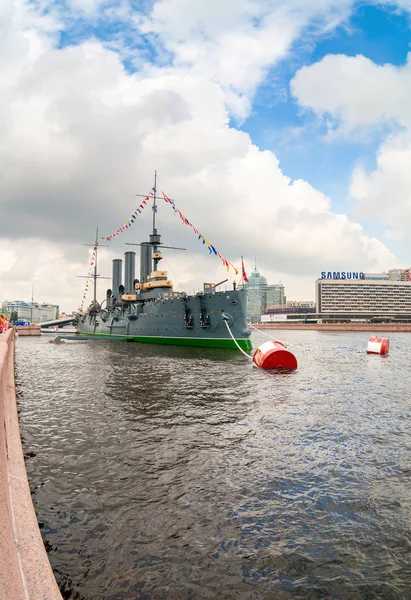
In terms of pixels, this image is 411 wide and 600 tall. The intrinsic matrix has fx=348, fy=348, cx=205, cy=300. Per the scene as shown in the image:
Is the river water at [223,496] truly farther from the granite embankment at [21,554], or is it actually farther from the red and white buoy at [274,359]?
the red and white buoy at [274,359]

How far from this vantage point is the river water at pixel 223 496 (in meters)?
4.32

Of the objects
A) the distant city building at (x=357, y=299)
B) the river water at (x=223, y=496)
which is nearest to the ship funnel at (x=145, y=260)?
the river water at (x=223, y=496)

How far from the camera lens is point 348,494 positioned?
6.41 m

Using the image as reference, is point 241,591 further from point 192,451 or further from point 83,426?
point 83,426

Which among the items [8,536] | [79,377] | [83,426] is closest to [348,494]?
[8,536]

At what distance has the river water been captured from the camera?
14.2 feet

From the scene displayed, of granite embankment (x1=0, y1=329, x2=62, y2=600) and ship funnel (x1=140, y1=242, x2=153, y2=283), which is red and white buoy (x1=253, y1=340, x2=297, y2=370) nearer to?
granite embankment (x1=0, y1=329, x2=62, y2=600)

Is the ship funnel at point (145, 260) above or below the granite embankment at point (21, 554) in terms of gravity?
above

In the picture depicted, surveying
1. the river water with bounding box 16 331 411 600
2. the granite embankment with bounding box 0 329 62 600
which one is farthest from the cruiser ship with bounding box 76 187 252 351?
the granite embankment with bounding box 0 329 62 600

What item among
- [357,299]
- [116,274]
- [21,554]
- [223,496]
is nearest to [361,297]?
[357,299]

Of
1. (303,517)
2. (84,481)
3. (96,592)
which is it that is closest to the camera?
(96,592)

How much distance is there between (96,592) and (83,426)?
7.15 meters

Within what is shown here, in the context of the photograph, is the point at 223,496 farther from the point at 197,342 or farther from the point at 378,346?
the point at 378,346

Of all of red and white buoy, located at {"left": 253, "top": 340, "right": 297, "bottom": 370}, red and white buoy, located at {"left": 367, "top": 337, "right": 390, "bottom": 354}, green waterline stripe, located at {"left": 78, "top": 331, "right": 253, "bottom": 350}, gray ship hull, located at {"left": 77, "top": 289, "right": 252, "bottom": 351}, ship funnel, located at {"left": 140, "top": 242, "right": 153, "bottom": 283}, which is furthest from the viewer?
ship funnel, located at {"left": 140, "top": 242, "right": 153, "bottom": 283}
